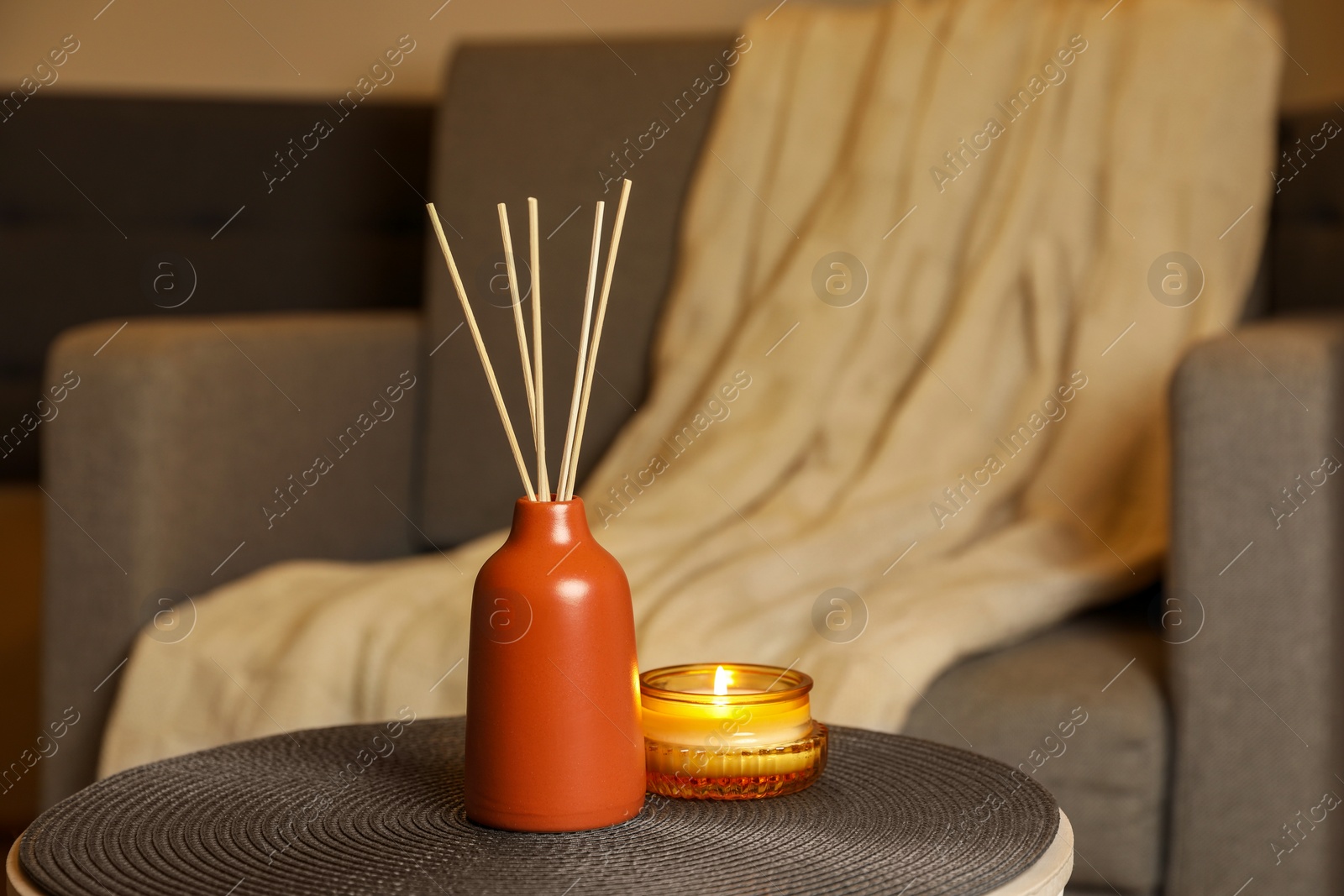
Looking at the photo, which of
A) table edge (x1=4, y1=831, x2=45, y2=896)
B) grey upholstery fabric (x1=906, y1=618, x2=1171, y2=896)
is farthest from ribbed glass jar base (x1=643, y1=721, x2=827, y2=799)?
grey upholstery fabric (x1=906, y1=618, x2=1171, y2=896)

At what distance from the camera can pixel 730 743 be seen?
700 mm

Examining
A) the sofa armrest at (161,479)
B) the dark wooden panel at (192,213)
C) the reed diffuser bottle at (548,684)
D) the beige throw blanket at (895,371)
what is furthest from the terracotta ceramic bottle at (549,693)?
the dark wooden panel at (192,213)

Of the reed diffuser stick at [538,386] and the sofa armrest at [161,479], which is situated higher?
the reed diffuser stick at [538,386]

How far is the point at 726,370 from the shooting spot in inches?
63.8

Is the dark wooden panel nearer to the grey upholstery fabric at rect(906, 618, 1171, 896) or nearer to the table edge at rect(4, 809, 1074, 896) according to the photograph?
the grey upholstery fabric at rect(906, 618, 1171, 896)

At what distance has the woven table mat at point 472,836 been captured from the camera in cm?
58

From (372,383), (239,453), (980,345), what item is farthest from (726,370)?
(239,453)

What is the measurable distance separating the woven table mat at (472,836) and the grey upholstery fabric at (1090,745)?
0.34 meters

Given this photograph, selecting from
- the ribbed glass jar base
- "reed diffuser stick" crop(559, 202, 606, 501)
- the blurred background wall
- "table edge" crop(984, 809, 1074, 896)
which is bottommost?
"table edge" crop(984, 809, 1074, 896)

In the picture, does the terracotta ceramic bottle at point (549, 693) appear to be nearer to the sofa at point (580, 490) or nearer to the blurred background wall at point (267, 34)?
the sofa at point (580, 490)

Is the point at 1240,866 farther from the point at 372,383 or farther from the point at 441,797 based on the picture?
the point at 372,383

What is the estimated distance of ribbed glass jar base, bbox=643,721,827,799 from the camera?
70cm

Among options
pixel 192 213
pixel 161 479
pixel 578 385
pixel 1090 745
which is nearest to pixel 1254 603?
pixel 1090 745

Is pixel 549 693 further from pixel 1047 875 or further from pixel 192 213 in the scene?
pixel 192 213
